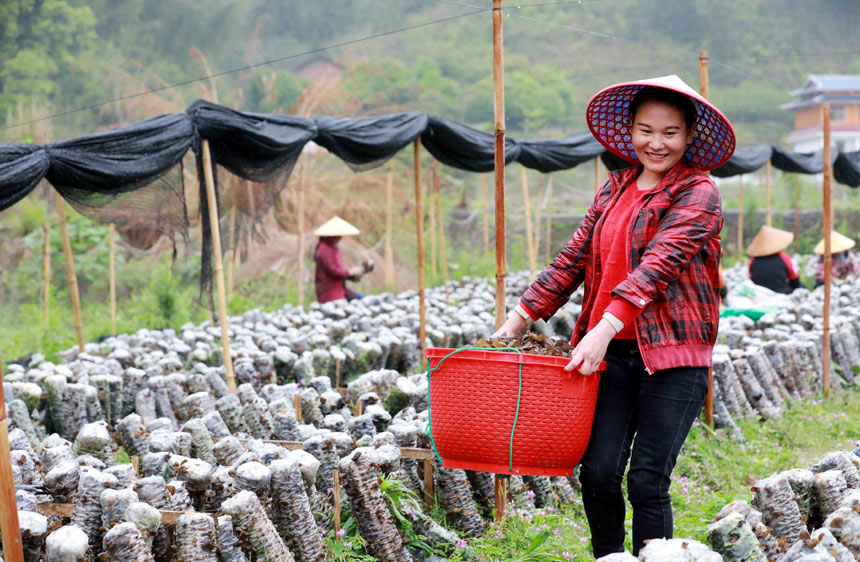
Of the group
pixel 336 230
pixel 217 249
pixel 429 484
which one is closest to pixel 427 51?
pixel 336 230

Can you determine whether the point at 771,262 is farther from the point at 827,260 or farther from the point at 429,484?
the point at 429,484

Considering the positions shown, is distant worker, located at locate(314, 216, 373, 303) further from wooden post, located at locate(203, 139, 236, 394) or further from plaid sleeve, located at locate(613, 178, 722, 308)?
plaid sleeve, located at locate(613, 178, 722, 308)

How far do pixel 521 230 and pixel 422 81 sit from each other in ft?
41.5

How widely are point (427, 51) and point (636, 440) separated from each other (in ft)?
116

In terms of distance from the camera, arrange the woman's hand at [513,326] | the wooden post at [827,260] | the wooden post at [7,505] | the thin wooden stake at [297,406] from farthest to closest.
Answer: the wooden post at [827,260], the thin wooden stake at [297,406], the woman's hand at [513,326], the wooden post at [7,505]

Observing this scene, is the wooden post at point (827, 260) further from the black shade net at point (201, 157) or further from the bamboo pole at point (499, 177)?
the bamboo pole at point (499, 177)

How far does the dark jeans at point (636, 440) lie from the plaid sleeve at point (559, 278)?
30 centimetres

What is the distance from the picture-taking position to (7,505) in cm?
202

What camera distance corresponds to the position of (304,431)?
11.8 feet

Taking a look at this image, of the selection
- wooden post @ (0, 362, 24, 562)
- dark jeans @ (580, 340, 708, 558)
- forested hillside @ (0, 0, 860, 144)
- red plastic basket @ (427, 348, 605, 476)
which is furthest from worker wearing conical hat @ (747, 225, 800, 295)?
forested hillside @ (0, 0, 860, 144)

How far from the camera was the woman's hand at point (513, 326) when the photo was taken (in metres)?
2.57

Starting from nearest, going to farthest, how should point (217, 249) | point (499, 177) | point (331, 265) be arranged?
point (499, 177) < point (217, 249) < point (331, 265)

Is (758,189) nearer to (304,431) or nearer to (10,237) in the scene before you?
(10,237)

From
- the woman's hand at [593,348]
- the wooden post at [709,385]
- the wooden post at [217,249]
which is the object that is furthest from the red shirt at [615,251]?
the wooden post at [217,249]
